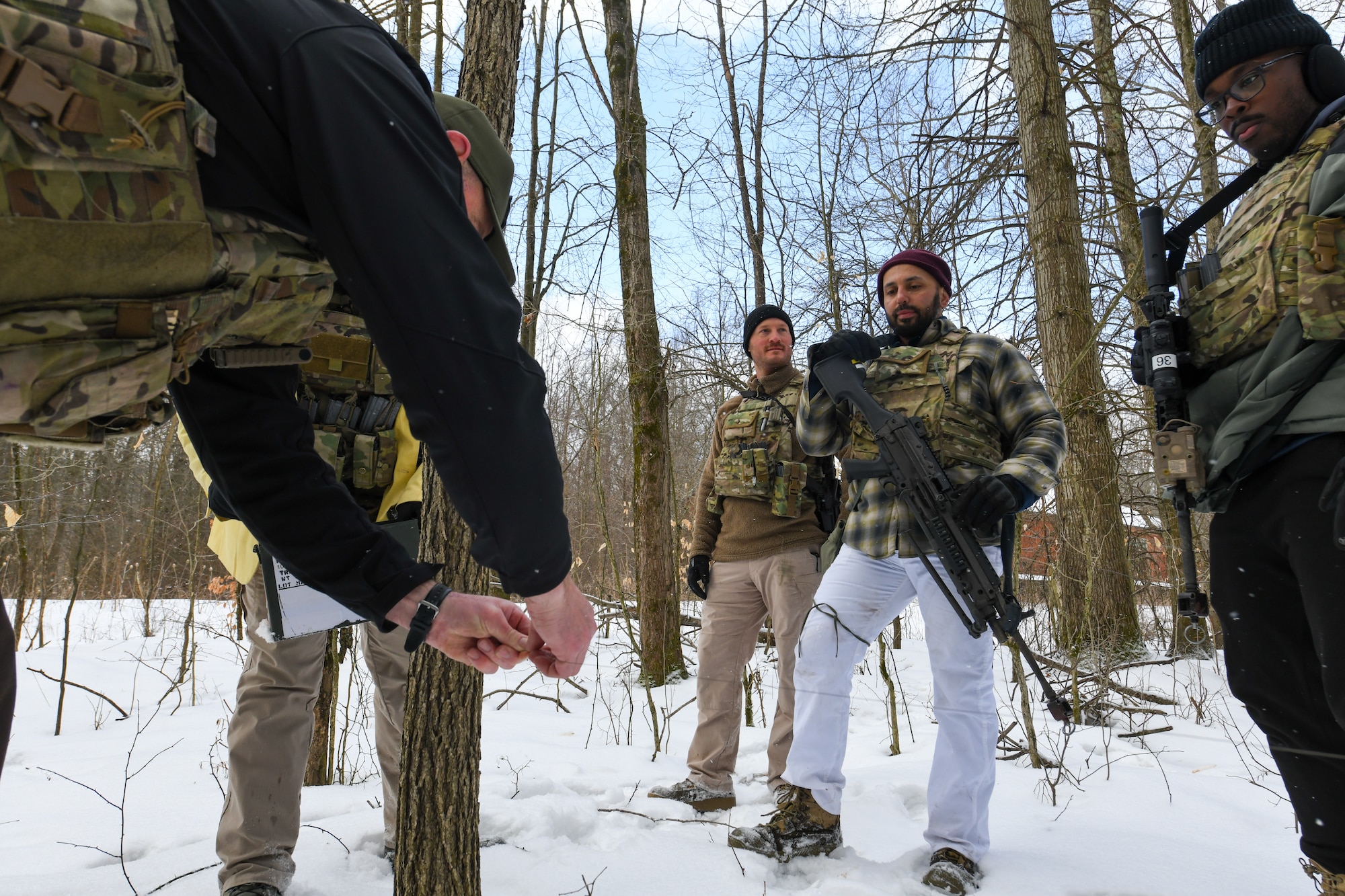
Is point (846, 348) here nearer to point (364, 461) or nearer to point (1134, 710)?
point (364, 461)

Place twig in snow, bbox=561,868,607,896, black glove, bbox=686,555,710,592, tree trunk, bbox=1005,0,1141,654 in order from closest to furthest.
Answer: twig in snow, bbox=561,868,607,896, black glove, bbox=686,555,710,592, tree trunk, bbox=1005,0,1141,654

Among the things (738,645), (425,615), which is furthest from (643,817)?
(425,615)

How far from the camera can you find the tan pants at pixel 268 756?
201cm

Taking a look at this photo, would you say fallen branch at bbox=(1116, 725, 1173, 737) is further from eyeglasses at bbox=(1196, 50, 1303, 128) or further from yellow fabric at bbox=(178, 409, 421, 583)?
yellow fabric at bbox=(178, 409, 421, 583)

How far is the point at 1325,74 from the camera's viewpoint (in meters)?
1.95

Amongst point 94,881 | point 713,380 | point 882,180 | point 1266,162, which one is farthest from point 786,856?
point 882,180

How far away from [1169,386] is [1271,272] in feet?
1.16

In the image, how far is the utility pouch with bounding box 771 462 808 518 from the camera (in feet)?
12.5

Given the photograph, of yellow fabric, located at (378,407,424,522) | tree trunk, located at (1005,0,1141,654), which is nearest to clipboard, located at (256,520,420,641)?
yellow fabric, located at (378,407,424,522)

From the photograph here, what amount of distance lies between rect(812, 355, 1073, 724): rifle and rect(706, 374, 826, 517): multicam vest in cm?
70

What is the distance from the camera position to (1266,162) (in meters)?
2.03

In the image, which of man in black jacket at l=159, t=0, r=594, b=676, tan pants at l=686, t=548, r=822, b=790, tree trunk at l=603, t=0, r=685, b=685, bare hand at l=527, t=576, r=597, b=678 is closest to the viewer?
man in black jacket at l=159, t=0, r=594, b=676

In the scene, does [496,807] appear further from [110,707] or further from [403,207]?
[110,707]

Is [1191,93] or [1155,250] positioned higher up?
[1191,93]
